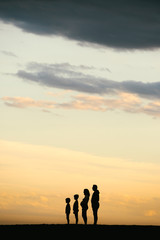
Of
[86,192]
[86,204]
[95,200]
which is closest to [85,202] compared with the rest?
[86,204]

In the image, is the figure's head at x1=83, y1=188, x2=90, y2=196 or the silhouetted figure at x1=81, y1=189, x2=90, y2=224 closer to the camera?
the figure's head at x1=83, y1=188, x2=90, y2=196

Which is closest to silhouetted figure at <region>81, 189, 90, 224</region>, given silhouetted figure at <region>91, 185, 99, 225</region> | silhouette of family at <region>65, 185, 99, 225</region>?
silhouette of family at <region>65, 185, 99, 225</region>

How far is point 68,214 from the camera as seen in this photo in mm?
37594

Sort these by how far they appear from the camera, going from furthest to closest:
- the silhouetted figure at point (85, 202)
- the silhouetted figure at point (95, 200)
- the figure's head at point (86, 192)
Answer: the silhouetted figure at point (85, 202), the figure's head at point (86, 192), the silhouetted figure at point (95, 200)

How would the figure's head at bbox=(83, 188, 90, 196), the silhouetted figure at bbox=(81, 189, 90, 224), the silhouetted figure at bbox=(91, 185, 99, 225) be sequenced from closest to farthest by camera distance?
the silhouetted figure at bbox=(91, 185, 99, 225) → the figure's head at bbox=(83, 188, 90, 196) → the silhouetted figure at bbox=(81, 189, 90, 224)

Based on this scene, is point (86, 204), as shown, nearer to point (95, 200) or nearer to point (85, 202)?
point (85, 202)

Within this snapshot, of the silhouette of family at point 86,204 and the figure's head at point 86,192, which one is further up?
the figure's head at point 86,192

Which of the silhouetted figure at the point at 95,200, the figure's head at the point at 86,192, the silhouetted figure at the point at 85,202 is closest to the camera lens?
the silhouetted figure at the point at 95,200

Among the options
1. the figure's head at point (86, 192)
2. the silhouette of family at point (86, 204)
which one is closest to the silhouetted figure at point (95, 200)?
Result: the silhouette of family at point (86, 204)

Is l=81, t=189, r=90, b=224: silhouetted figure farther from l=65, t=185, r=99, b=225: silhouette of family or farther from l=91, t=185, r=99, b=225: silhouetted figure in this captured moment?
l=91, t=185, r=99, b=225: silhouetted figure

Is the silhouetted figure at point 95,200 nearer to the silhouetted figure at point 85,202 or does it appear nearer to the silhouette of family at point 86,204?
the silhouette of family at point 86,204

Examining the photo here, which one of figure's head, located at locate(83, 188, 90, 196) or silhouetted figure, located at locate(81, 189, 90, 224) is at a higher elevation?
figure's head, located at locate(83, 188, 90, 196)
